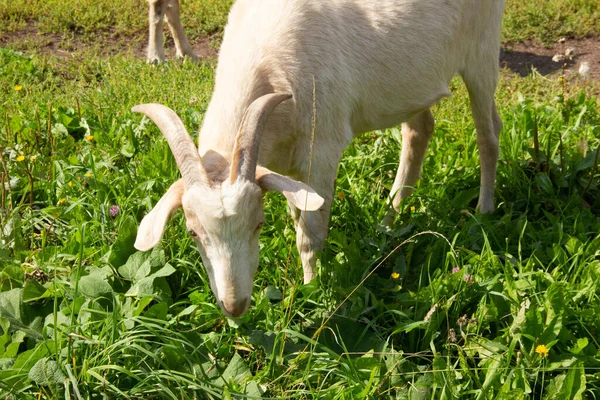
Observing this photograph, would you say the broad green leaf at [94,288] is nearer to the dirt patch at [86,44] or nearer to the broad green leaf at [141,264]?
the broad green leaf at [141,264]

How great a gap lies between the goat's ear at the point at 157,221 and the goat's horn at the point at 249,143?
0.83ft

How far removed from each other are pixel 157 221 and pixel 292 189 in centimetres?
55

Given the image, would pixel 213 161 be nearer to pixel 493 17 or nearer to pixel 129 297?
pixel 129 297

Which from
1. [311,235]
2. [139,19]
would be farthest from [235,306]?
[139,19]

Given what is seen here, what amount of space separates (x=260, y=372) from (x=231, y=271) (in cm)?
50

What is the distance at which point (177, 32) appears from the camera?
740 cm

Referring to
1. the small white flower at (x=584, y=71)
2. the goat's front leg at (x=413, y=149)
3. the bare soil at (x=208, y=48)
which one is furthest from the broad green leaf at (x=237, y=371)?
the bare soil at (x=208, y=48)

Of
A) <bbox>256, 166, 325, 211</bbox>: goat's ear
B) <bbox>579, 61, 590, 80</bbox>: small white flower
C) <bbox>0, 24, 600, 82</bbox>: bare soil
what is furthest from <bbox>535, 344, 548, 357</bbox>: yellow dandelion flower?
<bbox>0, 24, 600, 82</bbox>: bare soil

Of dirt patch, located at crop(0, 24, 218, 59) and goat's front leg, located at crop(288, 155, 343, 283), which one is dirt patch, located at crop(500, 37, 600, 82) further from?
goat's front leg, located at crop(288, 155, 343, 283)

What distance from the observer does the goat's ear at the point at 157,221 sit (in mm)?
2789

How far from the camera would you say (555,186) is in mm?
4496

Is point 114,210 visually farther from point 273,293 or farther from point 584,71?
point 584,71

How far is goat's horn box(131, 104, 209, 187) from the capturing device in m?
2.84

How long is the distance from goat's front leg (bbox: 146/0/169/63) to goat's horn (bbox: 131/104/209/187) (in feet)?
14.4
